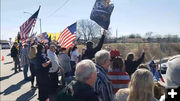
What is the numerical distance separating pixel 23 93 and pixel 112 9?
15.0ft

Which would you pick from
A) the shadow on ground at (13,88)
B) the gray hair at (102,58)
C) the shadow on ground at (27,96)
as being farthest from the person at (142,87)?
the shadow on ground at (13,88)

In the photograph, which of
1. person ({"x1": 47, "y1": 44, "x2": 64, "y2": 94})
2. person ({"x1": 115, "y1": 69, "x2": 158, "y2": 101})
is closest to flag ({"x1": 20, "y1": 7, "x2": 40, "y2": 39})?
person ({"x1": 47, "y1": 44, "x2": 64, "y2": 94})

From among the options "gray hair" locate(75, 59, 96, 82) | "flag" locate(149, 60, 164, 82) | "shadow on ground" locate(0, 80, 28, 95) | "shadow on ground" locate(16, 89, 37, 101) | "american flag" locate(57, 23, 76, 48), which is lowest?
"shadow on ground" locate(0, 80, 28, 95)

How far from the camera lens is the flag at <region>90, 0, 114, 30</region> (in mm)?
6234

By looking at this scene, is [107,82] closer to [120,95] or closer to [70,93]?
[120,95]

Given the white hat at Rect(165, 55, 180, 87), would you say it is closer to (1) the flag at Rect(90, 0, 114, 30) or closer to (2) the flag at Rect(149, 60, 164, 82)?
(1) the flag at Rect(90, 0, 114, 30)

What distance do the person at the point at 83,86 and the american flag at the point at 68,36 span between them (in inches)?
277

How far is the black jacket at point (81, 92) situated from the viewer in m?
2.40

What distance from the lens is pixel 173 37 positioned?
34.8 m

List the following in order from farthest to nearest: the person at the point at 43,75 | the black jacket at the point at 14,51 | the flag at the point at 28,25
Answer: the black jacket at the point at 14,51 → the flag at the point at 28,25 → the person at the point at 43,75

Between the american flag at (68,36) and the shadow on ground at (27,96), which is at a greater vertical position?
the american flag at (68,36)

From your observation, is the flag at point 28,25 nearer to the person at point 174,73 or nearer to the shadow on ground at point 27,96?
the shadow on ground at point 27,96

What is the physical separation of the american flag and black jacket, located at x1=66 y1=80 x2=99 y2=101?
721 cm

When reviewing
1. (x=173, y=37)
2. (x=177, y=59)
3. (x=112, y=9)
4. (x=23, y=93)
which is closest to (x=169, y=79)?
(x=177, y=59)
